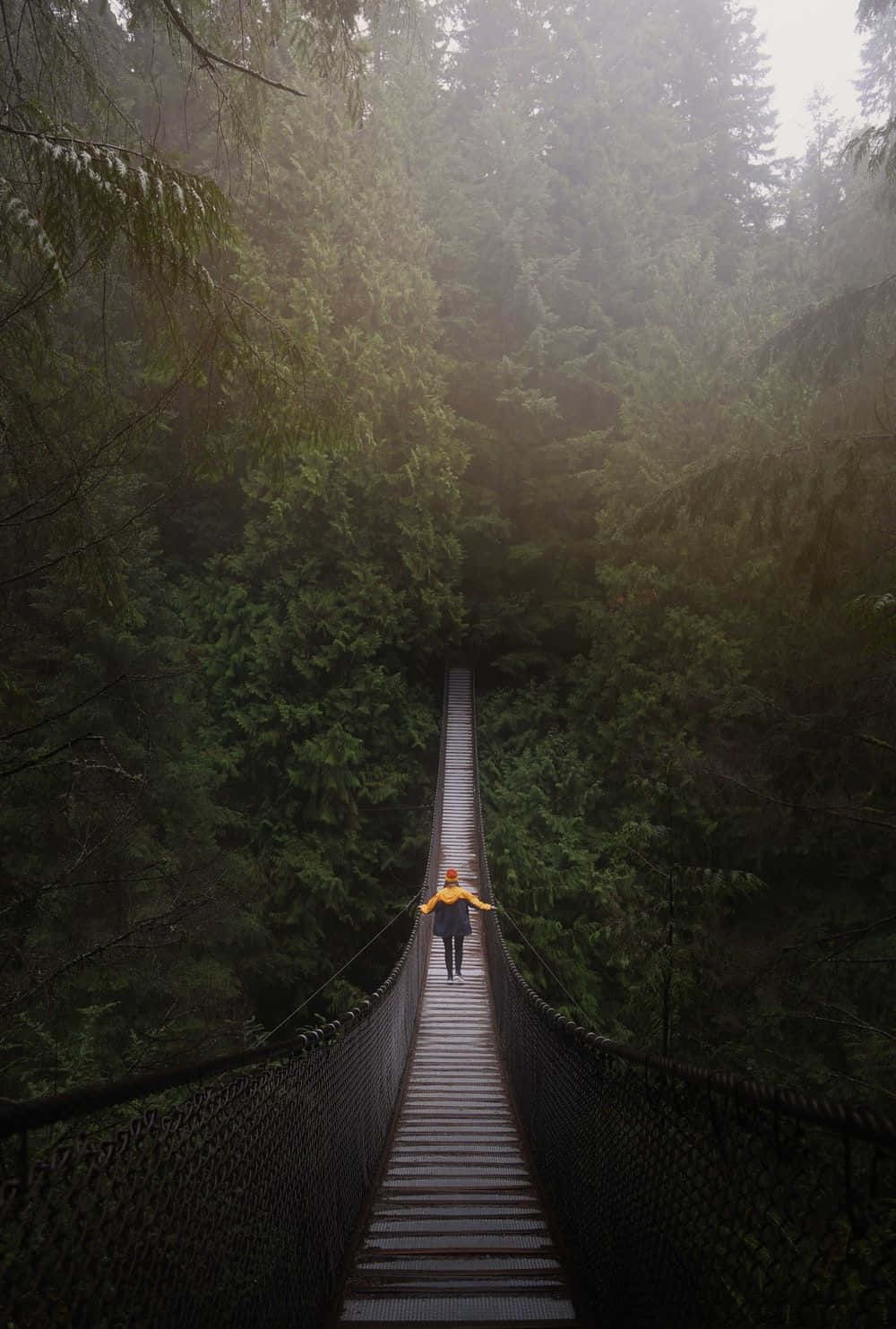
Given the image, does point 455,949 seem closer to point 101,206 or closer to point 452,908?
point 452,908

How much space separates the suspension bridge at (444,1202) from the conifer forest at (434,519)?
1.56 meters

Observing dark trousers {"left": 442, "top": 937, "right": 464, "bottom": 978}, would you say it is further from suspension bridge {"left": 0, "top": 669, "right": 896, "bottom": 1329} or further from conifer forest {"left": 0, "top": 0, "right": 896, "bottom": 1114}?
suspension bridge {"left": 0, "top": 669, "right": 896, "bottom": 1329}

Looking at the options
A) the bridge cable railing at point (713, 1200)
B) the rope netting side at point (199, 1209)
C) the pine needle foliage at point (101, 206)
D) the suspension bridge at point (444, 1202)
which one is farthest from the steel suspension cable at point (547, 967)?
the pine needle foliage at point (101, 206)

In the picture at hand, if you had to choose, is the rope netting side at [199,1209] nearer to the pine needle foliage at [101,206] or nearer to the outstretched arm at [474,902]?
the pine needle foliage at [101,206]

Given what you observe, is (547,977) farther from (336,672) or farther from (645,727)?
(336,672)

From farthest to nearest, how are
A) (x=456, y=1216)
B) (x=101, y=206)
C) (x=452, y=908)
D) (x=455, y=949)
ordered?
(x=455, y=949) → (x=452, y=908) → (x=456, y=1216) → (x=101, y=206)

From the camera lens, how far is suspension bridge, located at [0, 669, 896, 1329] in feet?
3.80

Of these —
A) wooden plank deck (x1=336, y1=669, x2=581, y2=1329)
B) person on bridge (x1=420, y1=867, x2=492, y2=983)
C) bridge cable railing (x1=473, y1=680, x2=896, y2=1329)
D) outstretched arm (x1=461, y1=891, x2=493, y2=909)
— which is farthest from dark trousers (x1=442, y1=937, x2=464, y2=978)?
bridge cable railing (x1=473, y1=680, x2=896, y2=1329)

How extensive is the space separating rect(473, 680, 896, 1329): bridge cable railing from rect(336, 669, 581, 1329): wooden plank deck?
0.19m

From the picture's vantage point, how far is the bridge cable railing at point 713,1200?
4.08 ft

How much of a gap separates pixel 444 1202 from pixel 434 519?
11713 millimetres

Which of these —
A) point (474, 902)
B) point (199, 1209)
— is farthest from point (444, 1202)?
point (474, 902)

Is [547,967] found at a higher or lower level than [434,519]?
lower

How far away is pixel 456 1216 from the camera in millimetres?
3291
